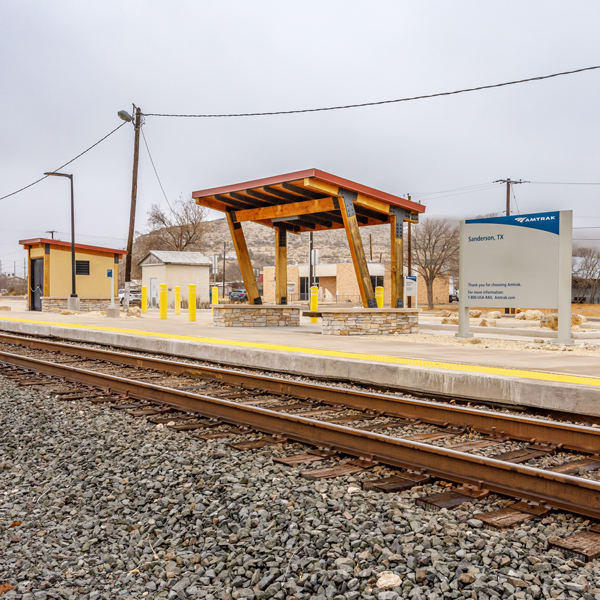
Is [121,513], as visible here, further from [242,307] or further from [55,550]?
[242,307]

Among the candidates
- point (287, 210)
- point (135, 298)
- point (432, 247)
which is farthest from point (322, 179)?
point (432, 247)

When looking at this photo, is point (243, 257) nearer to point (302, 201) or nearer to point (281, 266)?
point (281, 266)

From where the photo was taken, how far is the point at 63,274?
33.7 metres

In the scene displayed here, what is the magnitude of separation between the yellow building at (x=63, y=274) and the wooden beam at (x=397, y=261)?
2028 cm

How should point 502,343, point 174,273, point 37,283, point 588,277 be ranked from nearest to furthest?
point 502,343 → point 37,283 → point 174,273 → point 588,277

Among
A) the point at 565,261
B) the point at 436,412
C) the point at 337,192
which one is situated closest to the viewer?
the point at 436,412

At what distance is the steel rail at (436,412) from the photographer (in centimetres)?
595

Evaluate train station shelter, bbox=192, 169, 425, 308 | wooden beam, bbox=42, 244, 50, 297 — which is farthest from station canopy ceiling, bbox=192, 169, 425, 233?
wooden beam, bbox=42, 244, 50, 297

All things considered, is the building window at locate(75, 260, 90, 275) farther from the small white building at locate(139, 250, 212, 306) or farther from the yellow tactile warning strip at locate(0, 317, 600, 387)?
the yellow tactile warning strip at locate(0, 317, 600, 387)

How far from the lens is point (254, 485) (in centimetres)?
468

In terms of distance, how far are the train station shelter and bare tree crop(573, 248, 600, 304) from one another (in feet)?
151

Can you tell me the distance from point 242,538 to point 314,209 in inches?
532

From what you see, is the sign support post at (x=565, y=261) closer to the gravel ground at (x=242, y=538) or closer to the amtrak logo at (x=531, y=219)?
the amtrak logo at (x=531, y=219)

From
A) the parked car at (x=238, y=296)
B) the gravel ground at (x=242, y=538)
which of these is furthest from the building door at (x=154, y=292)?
the gravel ground at (x=242, y=538)
